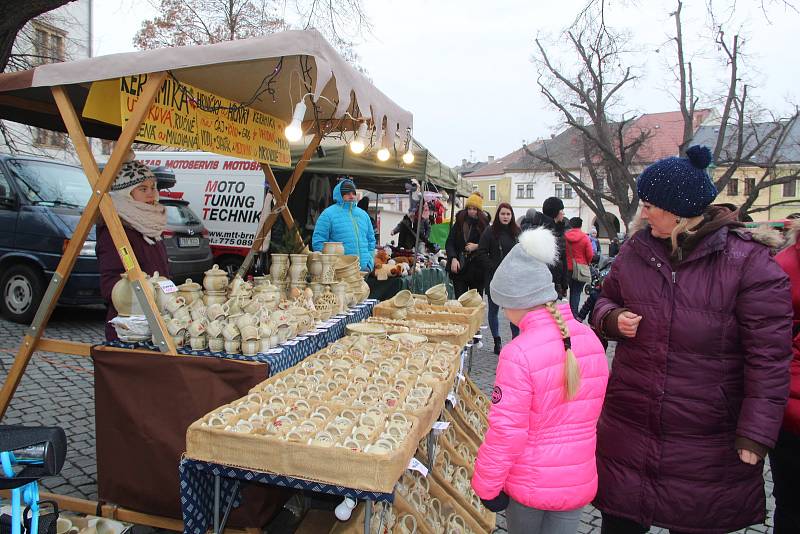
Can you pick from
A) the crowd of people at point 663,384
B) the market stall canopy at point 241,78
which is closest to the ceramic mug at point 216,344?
the market stall canopy at point 241,78

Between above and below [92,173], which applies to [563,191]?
above

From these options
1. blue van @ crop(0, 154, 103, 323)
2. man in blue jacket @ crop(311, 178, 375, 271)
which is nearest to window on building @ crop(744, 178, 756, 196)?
man in blue jacket @ crop(311, 178, 375, 271)

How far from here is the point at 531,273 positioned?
1905 mm

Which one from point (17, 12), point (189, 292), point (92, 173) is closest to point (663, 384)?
point (189, 292)

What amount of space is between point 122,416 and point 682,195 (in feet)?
9.10

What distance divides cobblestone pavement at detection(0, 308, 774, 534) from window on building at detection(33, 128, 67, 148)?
7.20 meters

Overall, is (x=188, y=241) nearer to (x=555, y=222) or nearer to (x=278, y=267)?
(x=278, y=267)

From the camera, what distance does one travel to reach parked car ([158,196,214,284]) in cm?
803

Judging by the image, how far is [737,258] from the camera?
180 centimetres

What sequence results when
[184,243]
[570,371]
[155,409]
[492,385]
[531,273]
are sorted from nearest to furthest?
[570,371], [531,273], [155,409], [492,385], [184,243]

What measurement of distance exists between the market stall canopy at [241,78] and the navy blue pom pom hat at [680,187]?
5.21ft

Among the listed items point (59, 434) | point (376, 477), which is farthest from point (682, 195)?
point (59, 434)

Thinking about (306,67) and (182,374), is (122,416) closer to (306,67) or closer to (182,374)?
(182,374)

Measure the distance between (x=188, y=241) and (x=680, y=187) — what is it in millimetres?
7660
